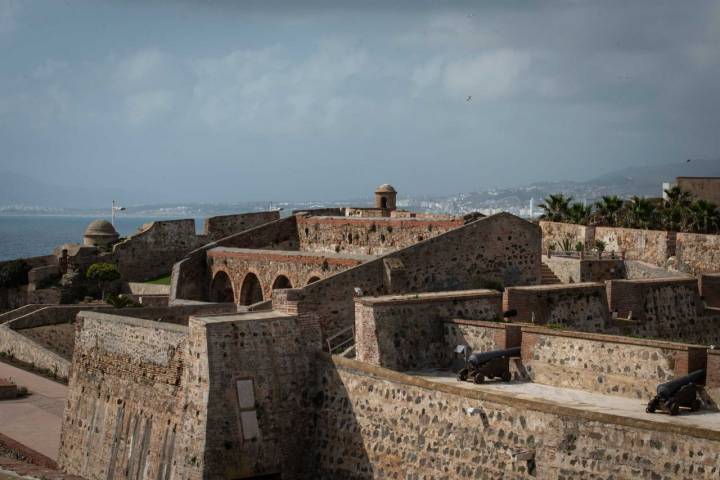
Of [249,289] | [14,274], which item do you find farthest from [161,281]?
[249,289]

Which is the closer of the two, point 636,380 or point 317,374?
point 636,380

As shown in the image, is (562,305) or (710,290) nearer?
(562,305)

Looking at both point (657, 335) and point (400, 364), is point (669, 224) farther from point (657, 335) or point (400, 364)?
point (400, 364)

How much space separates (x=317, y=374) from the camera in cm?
2023

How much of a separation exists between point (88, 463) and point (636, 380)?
11.9m

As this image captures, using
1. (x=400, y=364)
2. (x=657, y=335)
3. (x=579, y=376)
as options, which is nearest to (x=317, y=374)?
(x=400, y=364)

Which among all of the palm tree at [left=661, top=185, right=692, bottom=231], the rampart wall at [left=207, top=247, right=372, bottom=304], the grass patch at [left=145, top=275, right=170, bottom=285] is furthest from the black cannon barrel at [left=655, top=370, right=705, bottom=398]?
the grass patch at [left=145, top=275, right=170, bottom=285]

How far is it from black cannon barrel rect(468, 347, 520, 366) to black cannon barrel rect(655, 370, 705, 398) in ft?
11.3

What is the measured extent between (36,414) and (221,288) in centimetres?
839

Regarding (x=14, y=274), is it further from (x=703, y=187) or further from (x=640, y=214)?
(x=703, y=187)

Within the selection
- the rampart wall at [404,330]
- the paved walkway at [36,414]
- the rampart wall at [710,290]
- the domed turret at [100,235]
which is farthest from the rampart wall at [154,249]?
the rampart wall at [404,330]

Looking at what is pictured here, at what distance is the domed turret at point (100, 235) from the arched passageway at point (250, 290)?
14.0 metres

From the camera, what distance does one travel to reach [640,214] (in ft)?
144

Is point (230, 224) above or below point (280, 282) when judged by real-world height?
above
